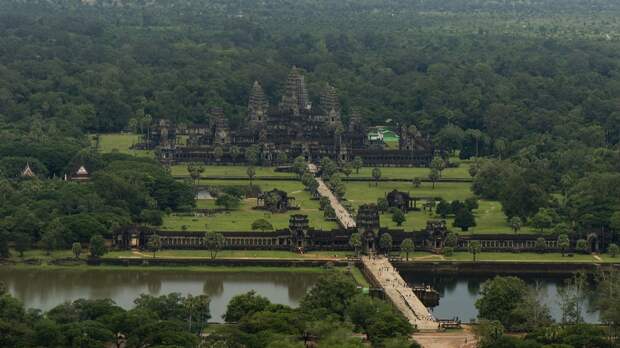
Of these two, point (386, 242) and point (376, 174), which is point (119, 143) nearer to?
point (376, 174)

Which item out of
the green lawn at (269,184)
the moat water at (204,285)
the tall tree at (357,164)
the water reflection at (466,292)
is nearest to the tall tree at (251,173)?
the green lawn at (269,184)

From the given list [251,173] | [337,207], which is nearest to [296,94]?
[251,173]

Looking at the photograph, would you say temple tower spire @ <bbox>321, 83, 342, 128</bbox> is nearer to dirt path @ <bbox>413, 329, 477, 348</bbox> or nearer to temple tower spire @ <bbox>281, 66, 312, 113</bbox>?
temple tower spire @ <bbox>281, 66, 312, 113</bbox>

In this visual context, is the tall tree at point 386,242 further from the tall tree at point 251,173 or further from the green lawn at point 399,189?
the tall tree at point 251,173

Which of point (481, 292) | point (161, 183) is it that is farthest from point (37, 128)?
point (481, 292)

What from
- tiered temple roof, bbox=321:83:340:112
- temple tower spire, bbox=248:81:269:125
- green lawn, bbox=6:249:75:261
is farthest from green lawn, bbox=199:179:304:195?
tiered temple roof, bbox=321:83:340:112

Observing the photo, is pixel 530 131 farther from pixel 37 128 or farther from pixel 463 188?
pixel 37 128
